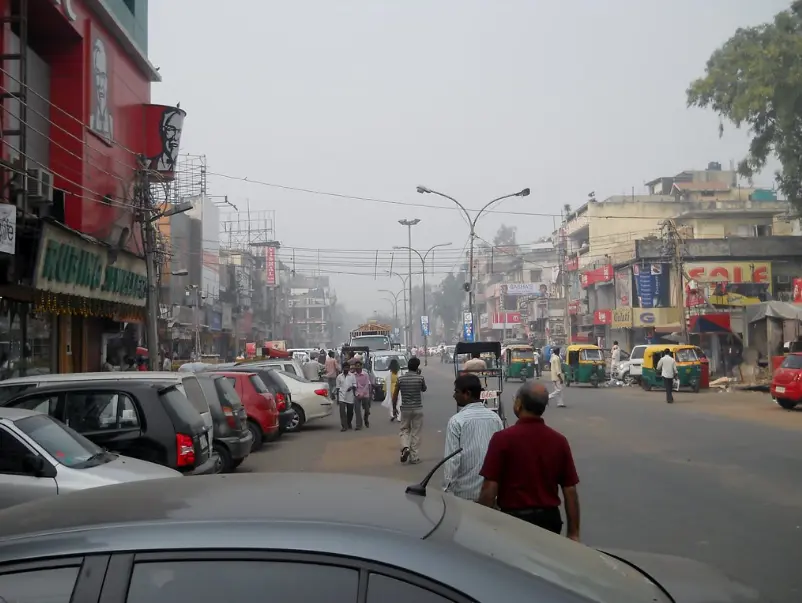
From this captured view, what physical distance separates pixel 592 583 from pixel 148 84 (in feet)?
89.4

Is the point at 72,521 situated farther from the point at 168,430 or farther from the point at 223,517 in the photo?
the point at 168,430

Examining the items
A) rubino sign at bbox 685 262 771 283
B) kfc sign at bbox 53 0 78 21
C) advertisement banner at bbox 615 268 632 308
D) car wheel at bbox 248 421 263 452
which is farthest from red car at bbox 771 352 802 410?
advertisement banner at bbox 615 268 632 308

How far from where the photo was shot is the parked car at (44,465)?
7137 millimetres

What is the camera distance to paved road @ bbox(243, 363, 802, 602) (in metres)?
7.89

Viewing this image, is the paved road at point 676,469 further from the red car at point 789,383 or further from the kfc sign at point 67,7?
the kfc sign at point 67,7

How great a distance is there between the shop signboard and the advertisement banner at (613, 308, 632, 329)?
33.2 m

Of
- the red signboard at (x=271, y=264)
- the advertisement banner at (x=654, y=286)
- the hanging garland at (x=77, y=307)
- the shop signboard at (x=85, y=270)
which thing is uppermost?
the red signboard at (x=271, y=264)

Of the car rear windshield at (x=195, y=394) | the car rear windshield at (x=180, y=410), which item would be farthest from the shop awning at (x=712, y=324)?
the car rear windshield at (x=180, y=410)

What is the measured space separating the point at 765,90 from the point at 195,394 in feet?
118

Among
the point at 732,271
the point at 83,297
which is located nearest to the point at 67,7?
the point at 83,297

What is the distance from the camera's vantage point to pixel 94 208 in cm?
2173

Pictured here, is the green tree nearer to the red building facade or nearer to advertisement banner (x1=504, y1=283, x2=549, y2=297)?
the red building facade

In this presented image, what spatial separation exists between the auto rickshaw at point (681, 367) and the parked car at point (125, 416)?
2633cm

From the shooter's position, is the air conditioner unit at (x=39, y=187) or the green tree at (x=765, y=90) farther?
the green tree at (x=765, y=90)
